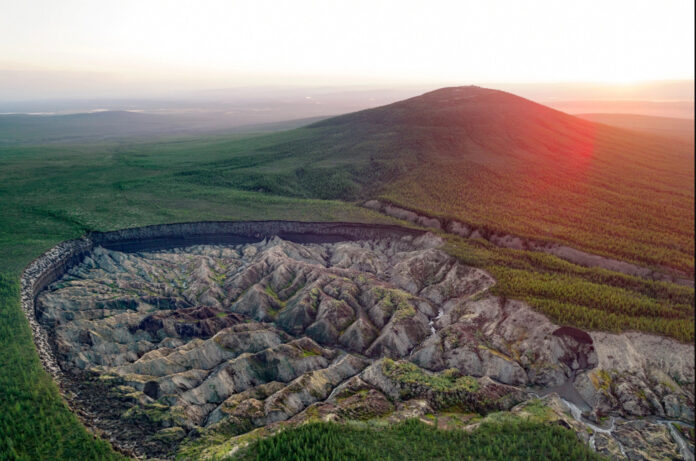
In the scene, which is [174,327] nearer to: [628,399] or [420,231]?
[420,231]

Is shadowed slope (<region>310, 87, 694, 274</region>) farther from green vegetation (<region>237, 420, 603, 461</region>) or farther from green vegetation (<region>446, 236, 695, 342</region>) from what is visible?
green vegetation (<region>237, 420, 603, 461</region>)

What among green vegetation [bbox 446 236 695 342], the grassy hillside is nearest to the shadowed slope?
the grassy hillside

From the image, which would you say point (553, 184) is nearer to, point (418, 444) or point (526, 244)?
point (526, 244)

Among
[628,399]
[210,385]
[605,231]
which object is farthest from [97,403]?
[605,231]

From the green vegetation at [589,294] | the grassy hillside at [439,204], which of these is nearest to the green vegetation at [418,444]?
the grassy hillside at [439,204]

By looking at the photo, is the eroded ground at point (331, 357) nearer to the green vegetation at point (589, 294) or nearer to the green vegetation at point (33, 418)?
the green vegetation at point (589, 294)
